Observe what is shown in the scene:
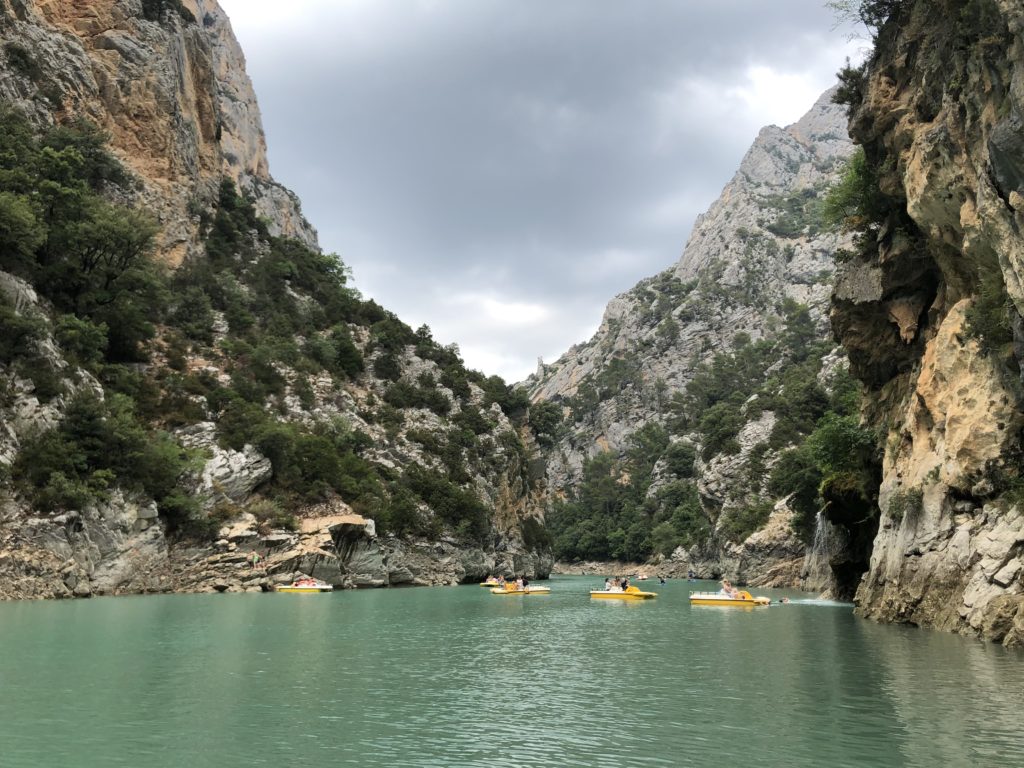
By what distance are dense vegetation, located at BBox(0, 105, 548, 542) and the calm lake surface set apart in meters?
16.8

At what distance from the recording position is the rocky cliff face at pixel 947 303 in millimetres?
20172

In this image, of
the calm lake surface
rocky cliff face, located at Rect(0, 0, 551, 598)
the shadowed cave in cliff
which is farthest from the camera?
rocky cliff face, located at Rect(0, 0, 551, 598)

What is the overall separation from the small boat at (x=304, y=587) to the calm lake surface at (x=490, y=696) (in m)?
18.0

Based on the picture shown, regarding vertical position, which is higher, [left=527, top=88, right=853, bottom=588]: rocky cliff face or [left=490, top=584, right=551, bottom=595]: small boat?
[left=527, top=88, right=853, bottom=588]: rocky cliff face

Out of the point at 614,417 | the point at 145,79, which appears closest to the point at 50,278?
the point at 145,79

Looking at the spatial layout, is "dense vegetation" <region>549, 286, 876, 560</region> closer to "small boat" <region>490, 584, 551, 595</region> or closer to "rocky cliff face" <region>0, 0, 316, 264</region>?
"small boat" <region>490, 584, 551, 595</region>

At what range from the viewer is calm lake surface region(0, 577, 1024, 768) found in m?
10.6

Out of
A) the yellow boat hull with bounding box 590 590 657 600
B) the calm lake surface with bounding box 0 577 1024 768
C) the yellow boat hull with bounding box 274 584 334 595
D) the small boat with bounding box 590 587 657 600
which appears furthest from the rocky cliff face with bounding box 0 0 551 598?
the small boat with bounding box 590 587 657 600

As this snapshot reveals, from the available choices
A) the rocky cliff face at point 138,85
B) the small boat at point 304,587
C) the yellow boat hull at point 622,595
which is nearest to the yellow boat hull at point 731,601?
the yellow boat hull at point 622,595

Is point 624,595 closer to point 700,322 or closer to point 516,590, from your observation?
point 516,590

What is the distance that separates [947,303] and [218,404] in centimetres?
4359

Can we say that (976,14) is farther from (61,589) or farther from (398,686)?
(61,589)

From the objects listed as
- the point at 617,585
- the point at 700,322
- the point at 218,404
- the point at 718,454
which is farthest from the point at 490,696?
the point at 700,322

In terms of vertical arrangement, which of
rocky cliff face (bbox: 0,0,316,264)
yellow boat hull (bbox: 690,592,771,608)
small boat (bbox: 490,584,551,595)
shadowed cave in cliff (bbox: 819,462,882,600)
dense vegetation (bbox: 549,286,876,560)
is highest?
rocky cliff face (bbox: 0,0,316,264)
